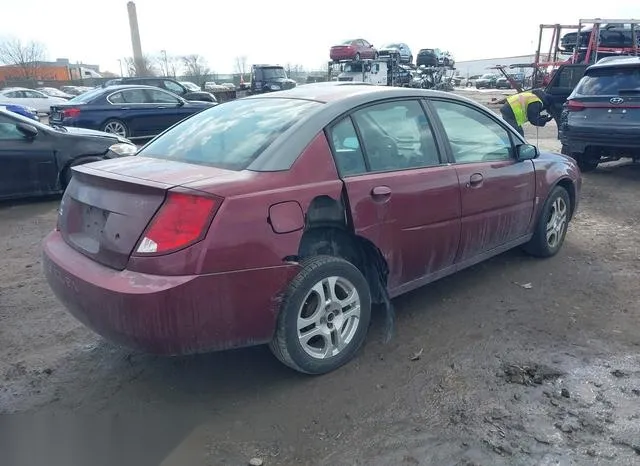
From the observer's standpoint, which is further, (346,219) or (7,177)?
(7,177)

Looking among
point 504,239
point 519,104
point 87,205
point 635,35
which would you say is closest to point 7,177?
point 87,205

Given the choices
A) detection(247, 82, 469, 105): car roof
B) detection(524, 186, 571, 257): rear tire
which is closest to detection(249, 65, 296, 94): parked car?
detection(524, 186, 571, 257): rear tire

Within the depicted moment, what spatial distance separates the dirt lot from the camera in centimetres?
257

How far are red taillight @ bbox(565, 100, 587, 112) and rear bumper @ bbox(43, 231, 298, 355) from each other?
7257 mm

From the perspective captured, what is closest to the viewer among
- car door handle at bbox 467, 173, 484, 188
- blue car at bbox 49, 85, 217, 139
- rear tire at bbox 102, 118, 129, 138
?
car door handle at bbox 467, 173, 484, 188

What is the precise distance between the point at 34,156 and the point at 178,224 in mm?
5793

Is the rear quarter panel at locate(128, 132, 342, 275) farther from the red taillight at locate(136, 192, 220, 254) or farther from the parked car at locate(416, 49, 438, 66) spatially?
the parked car at locate(416, 49, 438, 66)

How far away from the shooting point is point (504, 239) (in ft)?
14.4

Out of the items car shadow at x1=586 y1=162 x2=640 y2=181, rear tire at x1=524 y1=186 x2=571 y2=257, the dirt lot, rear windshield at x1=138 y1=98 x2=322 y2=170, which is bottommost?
car shadow at x1=586 y1=162 x2=640 y2=181

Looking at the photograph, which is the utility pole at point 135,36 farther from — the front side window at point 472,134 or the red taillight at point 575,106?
the front side window at point 472,134

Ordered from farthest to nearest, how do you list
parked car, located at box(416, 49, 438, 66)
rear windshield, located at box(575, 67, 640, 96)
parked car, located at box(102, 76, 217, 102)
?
1. parked car, located at box(416, 49, 438, 66)
2. parked car, located at box(102, 76, 217, 102)
3. rear windshield, located at box(575, 67, 640, 96)

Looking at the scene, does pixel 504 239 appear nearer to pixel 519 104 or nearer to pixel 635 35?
pixel 519 104

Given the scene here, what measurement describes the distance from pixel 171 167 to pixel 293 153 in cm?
71

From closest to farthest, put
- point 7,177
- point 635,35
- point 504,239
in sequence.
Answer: point 504,239
point 7,177
point 635,35
